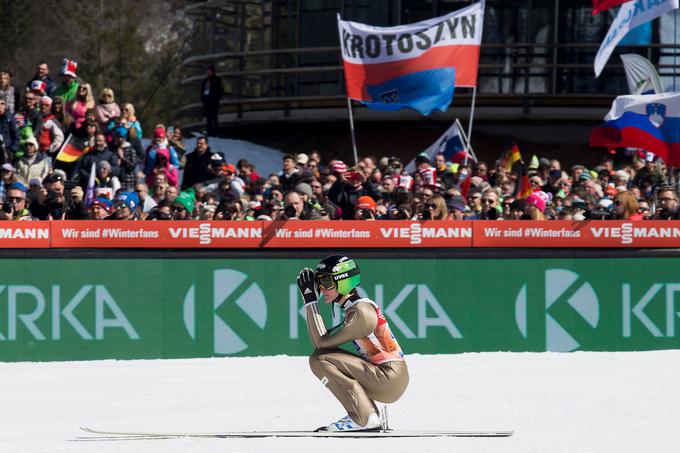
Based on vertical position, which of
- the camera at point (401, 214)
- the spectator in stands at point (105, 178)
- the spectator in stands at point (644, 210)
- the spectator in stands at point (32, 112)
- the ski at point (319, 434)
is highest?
the spectator in stands at point (32, 112)

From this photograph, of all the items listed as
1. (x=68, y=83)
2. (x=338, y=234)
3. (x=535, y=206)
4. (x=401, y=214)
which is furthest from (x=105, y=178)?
(x=535, y=206)

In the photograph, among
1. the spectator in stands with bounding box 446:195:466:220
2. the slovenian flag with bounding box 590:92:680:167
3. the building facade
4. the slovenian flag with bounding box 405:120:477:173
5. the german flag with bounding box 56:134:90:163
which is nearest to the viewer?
the spectator in stands with bounding box 446:195:466:220

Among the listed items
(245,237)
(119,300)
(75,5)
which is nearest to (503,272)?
(245,237)

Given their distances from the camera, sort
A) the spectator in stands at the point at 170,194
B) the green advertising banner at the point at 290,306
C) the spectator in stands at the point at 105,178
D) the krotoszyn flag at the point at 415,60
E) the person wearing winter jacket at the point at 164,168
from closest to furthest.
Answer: the green advertising banner at the point at 290,306 → the spectator in stands at the point at 170,194 → the spectator in stands at the point at 105,178 → the person wearing winter jacket at the point at 164,168 → the krotoszyn flag at the point at 415,60

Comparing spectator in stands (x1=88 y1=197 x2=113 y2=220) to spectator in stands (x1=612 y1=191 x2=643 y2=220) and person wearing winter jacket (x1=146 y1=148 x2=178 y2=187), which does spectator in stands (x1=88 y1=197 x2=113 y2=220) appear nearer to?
person wearing winter jacket (x1=146 y1=148 x2=178 y2=187)

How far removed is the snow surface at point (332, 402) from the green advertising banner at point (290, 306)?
0.27m

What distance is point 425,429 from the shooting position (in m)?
10.5

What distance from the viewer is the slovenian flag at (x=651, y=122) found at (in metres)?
17.9

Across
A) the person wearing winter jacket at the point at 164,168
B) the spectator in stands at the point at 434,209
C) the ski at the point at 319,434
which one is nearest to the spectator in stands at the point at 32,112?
the person wearing winter jacket at the point at 164,168

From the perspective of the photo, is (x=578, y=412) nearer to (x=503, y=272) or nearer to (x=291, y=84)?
(x=503, y=272)

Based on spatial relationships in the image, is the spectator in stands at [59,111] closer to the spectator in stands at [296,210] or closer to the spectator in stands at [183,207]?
the spectator in stands at [183,207]

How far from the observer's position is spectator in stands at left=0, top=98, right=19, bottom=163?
63.7ft

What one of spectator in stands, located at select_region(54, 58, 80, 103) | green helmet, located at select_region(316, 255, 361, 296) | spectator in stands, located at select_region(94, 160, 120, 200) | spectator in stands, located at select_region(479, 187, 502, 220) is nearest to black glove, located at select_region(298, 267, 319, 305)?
green helmet, located at select_region(316, 255, 361, 296)

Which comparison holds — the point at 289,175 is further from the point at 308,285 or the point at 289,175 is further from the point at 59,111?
the point at 308,285
